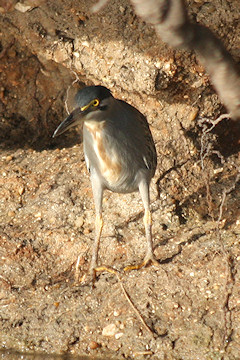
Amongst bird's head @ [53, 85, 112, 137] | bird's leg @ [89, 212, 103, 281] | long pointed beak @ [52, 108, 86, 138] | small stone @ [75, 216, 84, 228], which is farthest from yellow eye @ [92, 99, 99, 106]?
small stone @ [75, 216, 84, 228]

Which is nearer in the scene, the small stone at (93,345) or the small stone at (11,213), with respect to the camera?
the small stone at (93,345)

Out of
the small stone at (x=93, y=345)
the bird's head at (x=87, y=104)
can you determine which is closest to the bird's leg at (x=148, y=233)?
the small stone at (x=93, y=345)

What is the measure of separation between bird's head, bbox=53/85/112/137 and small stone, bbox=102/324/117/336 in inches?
56.8

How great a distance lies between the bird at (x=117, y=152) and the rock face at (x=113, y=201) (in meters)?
0.36

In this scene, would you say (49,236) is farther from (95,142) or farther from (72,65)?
(72,65)

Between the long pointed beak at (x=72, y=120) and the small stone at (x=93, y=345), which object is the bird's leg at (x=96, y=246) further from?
the long pointed beak at (x=72, y=120)

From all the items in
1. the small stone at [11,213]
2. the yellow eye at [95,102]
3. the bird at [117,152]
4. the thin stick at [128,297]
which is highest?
the yellow eye at [95,102]

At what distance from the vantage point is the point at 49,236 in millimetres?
4551

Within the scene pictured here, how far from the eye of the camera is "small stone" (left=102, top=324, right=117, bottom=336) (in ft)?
12.0

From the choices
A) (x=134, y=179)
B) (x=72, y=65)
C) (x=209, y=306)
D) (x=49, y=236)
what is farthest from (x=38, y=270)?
(x=72, y=65)

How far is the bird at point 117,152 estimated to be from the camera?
3729 millimetres

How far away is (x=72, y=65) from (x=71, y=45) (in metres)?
0.20

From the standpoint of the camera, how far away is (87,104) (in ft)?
11.0

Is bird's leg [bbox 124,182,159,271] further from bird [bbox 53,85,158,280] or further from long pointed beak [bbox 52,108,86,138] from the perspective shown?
long pointed beak [bbox 52,108,86,138]
